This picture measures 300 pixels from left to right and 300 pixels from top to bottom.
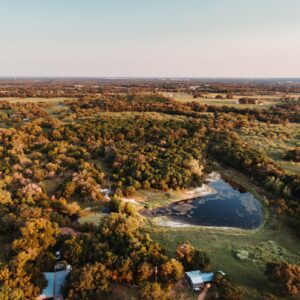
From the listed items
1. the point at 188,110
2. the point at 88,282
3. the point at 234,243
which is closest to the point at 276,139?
the point at 188,110

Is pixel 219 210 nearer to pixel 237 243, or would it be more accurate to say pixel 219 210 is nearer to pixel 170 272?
pixel 237 243

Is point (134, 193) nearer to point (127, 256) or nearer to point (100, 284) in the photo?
point (127, 256)

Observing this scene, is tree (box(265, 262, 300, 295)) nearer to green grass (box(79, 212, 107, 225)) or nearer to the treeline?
green grass (box(79, 212, 107, 225))

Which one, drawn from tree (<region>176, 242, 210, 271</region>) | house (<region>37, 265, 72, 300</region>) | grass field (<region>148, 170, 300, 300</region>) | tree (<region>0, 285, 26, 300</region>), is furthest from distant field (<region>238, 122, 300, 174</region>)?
tree (<region>0, 285, 26, 300</region>)

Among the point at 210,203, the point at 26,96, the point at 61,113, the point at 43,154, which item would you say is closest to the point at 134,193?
the point at 210,203

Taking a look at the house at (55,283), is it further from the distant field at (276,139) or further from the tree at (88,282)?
the distant field at (276,139)

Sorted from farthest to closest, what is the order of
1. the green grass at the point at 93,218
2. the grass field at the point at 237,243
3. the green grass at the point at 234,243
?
the green grass at the point at 93,218 → the green grass at the point at 234,243 → the grass field at the point at 237,243

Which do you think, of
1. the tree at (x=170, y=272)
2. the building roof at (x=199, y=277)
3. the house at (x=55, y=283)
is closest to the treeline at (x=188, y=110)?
the house at (x=55, y=283)
